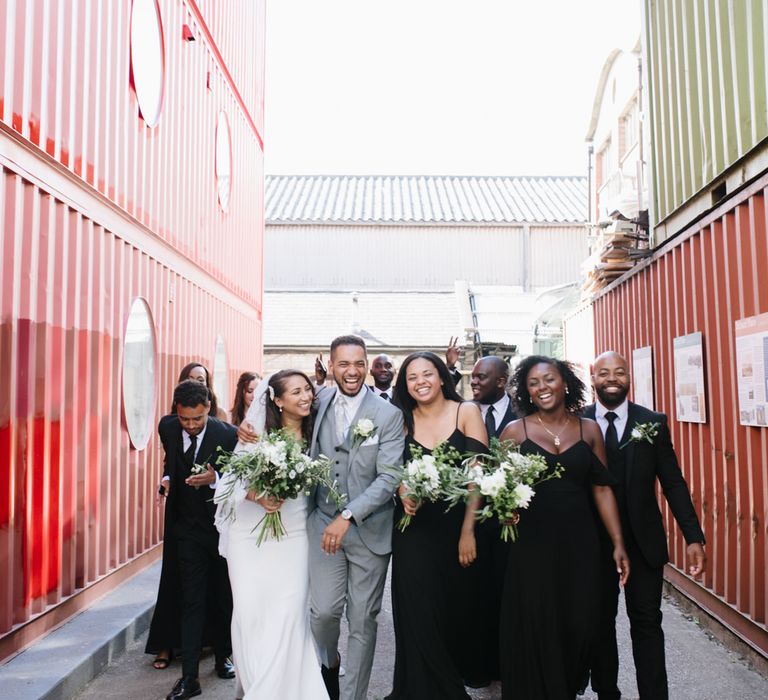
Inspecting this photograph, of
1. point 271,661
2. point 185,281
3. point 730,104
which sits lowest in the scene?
point 271,661

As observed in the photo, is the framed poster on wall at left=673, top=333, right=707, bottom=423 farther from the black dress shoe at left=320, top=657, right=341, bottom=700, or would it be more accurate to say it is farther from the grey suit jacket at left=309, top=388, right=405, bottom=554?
the black dress shoe at left=320, top=657, right=341, bottom=700

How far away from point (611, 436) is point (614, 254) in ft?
18.3

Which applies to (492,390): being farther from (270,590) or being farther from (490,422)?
(270,590)

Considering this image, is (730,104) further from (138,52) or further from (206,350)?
(206,350)

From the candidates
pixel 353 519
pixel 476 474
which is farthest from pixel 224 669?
pixel 476 474

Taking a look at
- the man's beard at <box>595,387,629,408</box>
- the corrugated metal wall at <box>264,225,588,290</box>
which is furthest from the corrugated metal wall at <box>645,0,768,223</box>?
the corrugated metal wall at <box>264,225,588,290</box>

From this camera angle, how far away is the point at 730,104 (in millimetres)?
6500

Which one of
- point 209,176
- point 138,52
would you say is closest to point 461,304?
point 209,176

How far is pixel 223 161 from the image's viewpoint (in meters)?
12.1

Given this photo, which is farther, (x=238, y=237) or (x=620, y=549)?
(x=238, y=237)

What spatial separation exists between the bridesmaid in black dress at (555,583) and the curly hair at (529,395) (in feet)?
1.14

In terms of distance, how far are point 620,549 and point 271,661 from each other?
2034mm

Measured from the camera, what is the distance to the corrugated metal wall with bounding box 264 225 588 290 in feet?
96.4

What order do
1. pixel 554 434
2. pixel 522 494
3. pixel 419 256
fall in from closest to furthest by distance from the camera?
pixel 522 494 < pixel 554 434 < pixel 419 256
